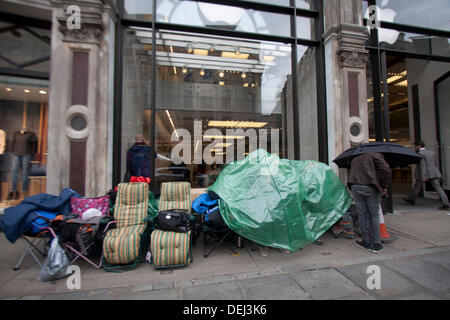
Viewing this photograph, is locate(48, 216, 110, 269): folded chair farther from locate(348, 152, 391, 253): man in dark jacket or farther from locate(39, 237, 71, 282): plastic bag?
locate(348, 152, 391, 253): man in dark jacket

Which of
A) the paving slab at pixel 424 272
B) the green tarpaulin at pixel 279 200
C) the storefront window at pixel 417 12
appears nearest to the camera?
the paving slab at pixel 424 272

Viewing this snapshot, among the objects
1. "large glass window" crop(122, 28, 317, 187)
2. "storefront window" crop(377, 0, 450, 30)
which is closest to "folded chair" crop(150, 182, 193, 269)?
"large glass window" crop(122, 28, 317, 187)

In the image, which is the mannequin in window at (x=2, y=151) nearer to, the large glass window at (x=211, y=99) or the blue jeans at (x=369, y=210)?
the large glass window at (x=211, y=99)

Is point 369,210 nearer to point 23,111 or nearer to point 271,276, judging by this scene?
point 271,276

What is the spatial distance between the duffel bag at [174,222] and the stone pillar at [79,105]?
219 centimetres

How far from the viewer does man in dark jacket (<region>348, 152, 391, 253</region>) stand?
12.0ft

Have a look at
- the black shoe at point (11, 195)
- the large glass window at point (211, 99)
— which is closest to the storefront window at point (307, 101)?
the large glass window at point (211, 99)

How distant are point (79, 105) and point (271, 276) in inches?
200

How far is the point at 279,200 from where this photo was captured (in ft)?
11.3

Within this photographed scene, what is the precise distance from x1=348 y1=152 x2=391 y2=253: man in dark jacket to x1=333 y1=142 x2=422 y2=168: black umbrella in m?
0.13

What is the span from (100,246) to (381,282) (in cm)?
419

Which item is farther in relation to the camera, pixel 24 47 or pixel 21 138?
pixel 21 138

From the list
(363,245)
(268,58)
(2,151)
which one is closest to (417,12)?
(268,58)

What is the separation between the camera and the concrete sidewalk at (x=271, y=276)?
2.53 m
